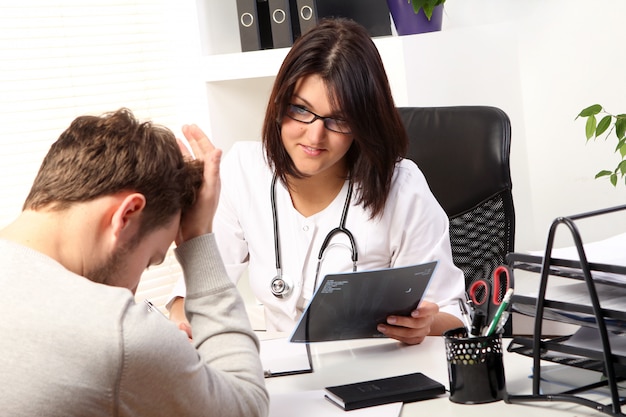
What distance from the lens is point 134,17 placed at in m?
3.23

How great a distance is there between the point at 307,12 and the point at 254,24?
0.70 ft

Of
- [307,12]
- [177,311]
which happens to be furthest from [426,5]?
[177,311]

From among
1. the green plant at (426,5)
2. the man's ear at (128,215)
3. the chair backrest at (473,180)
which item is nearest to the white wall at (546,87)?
the green plant at (426,5)

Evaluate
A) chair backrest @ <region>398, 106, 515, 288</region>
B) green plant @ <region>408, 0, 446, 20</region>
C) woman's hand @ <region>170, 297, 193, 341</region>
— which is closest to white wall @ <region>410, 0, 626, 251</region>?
green plant @ <region>408, 0, 446, 20</region>

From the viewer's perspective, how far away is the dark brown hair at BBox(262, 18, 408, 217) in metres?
1.77

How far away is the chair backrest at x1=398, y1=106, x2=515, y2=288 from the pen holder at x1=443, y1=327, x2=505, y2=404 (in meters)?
0.91

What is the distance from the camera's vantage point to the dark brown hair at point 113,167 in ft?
3.34

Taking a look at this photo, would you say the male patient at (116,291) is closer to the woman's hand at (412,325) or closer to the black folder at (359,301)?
the black folder at (359,301)

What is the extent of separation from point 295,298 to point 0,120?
5.04 feet

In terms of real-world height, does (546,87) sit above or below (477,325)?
above

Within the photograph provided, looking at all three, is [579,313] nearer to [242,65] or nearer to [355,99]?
[355,99]

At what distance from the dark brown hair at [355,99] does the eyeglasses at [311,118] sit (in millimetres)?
14

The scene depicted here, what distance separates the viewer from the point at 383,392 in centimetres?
125

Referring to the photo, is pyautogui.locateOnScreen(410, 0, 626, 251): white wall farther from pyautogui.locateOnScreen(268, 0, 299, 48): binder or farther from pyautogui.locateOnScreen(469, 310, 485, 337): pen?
pyautogui.locateOnScreen(469, 310, 485, 337): pen
